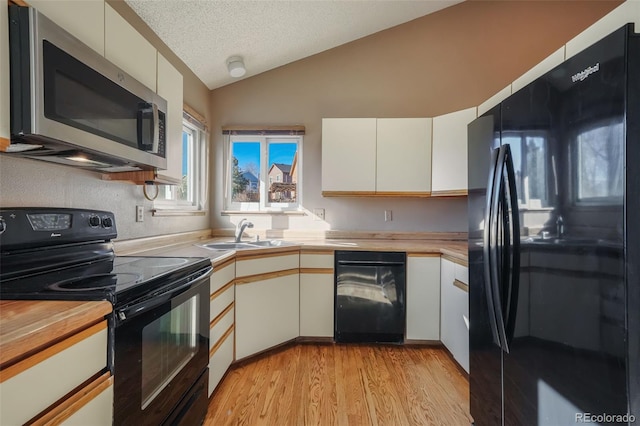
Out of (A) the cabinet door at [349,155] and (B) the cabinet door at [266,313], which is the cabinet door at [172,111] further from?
(A) the cabinet door at [349,155]

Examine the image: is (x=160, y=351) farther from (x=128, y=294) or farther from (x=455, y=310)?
(x=455, y=310)

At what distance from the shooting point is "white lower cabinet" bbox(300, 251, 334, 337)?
2.33 meters

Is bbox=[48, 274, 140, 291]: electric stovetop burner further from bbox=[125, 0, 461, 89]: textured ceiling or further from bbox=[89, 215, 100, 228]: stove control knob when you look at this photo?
bbox=[125, 0, 461, 89]: textured ceiling

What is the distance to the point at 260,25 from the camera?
7.03ft

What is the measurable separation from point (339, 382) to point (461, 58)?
310cm

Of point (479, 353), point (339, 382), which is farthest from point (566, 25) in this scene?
point (339, 382)

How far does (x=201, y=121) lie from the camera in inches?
104

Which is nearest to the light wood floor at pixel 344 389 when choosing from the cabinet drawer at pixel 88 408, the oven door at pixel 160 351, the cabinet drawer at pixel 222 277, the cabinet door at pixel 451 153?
the oven door at pixel 160 351

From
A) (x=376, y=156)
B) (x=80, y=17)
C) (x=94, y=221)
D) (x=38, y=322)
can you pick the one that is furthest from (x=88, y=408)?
(x=376, y=156)

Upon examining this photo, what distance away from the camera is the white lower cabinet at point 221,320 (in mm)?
1625

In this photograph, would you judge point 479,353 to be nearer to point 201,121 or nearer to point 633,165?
point 633,165

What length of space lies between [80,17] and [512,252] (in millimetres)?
1808

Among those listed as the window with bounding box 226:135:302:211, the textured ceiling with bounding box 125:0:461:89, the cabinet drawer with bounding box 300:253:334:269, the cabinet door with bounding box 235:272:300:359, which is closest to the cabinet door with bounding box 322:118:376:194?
the window with bounding box 226:135:302:211

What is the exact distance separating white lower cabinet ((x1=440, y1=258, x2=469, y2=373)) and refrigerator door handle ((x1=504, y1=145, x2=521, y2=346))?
2.48ft
